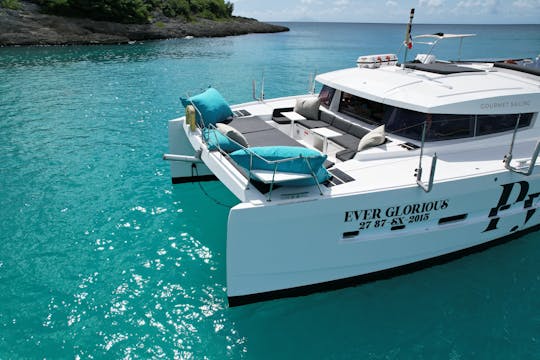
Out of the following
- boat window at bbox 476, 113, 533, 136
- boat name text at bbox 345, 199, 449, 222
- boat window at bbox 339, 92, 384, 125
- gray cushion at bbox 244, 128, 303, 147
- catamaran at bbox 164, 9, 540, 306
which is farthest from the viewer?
boat window at bbox 339, 92, 384, 125

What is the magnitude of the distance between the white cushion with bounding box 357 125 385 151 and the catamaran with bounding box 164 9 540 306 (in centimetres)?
3

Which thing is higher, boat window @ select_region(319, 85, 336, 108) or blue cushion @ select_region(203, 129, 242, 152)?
boat window @ select_region(319, 85, 336, 108)

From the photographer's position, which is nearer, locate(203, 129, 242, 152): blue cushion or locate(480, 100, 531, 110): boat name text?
locate(203, 129, 242, 152): blue cushion

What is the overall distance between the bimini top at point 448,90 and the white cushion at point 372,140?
709 millimetres

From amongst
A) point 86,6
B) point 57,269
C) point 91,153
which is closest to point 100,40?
point 86,6

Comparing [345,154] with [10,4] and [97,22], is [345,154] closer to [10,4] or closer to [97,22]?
[10,4]

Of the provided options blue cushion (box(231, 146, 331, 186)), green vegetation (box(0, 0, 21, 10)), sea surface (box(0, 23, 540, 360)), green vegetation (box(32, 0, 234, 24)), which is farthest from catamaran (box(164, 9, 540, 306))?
green vegetation (box(32, 0, 234, 24))

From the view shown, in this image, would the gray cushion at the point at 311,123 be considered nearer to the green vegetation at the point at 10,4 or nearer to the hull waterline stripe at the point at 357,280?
the hull waterline stripe at the point at 357,280

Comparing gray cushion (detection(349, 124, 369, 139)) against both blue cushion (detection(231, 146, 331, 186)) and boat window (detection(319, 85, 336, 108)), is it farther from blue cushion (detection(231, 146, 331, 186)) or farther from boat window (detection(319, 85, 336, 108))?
blue cushion (detection(231, 146, 331, 186))

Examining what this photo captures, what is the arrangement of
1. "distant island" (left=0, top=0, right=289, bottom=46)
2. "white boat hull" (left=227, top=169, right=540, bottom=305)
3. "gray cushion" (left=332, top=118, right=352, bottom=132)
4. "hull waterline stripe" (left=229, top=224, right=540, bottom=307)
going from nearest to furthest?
"white boat hull" (left=227, top=169, right=540, bottom=305)
"hull waterline stripe" (left=229, top=224, right=540, bottom=307)
"gray cushion" (left=332, top=118, right=352, bottom=132)
"distant island" (left=0, top=0, right=289, bottom=46)

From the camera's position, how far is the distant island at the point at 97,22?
126ft

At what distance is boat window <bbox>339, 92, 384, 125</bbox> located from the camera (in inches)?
323

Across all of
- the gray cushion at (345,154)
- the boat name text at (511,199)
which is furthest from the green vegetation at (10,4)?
the boat name text at (511,199)

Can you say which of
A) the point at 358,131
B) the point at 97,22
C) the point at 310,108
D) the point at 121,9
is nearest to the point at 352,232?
the point at 358,131
